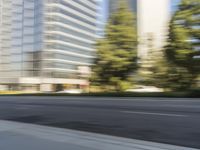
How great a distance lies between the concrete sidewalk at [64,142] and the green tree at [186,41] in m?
24.1

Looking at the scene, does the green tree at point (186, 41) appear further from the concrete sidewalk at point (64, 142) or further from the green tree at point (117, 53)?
the concrete sidewalk at point (64, 142)

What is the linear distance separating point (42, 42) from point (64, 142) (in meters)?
113

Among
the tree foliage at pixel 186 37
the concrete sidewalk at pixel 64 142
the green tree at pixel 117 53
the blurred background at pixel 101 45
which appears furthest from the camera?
the green tree at pixel 117 53

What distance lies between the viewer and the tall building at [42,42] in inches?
4675

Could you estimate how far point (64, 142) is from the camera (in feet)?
28.1

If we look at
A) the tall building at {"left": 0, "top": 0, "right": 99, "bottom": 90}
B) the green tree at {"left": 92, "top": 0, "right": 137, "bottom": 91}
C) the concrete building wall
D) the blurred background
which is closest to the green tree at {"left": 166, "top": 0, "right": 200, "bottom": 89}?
the blurred background

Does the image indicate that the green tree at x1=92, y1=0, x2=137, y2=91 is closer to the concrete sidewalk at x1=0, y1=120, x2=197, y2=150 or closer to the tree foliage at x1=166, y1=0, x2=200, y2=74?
the tree foliage at x1=166, y1=0, x2=200, y2=74

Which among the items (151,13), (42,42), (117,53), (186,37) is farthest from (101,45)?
(42,42)

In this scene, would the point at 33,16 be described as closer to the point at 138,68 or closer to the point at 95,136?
the point at 138,68

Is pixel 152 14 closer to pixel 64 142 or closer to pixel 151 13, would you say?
pixel 151 13

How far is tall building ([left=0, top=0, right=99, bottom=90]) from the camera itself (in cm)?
11875

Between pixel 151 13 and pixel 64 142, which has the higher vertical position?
pixel 151 13

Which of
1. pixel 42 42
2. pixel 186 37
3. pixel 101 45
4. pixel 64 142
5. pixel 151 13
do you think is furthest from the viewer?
pixel 42 42

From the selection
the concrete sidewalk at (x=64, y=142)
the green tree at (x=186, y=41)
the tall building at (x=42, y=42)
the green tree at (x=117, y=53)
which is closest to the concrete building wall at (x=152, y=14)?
the green tree at (x=117, y=53)
